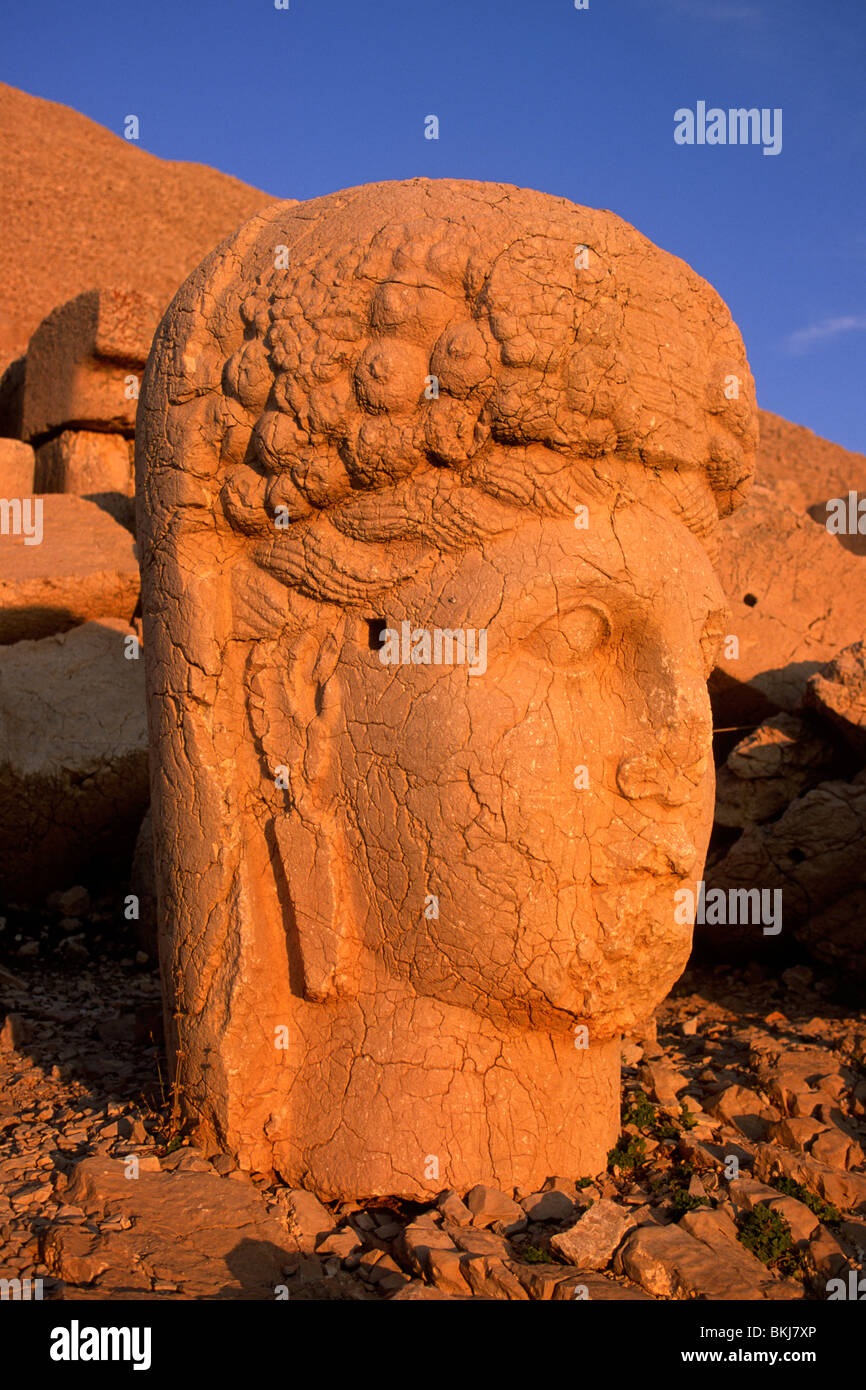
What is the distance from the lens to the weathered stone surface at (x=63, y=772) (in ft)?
17.0

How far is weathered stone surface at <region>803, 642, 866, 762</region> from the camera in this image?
4875mm

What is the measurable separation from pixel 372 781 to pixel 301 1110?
91 cm

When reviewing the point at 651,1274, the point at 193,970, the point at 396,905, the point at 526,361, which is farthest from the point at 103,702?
the point at 651,1274

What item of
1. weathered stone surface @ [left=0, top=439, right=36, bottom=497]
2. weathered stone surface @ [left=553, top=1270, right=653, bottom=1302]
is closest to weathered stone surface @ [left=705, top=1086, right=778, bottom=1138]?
weathered stone surface @ [left=553, top=1270, right=653, bottom=1302]

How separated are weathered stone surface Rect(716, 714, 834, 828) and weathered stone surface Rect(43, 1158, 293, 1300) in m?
3.38

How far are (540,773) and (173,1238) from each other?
1.38 metres

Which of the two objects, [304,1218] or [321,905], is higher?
[321,905]

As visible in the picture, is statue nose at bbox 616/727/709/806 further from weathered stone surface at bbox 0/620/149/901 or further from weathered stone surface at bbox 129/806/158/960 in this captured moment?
weathered stone surface at bbox 0/620/149/901

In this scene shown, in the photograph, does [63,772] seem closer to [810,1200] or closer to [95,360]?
[810,1200]

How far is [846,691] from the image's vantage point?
4.89 m

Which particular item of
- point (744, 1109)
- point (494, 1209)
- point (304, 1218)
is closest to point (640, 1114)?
point (744, 1109)

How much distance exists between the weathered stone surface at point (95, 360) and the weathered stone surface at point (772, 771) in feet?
16.9

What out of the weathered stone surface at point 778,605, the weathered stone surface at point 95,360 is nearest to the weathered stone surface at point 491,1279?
the weathered stone surface at point 778,605

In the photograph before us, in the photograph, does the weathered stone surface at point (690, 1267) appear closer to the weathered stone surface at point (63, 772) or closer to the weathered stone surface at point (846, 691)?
the weathered stone surface at point (846, 691)
